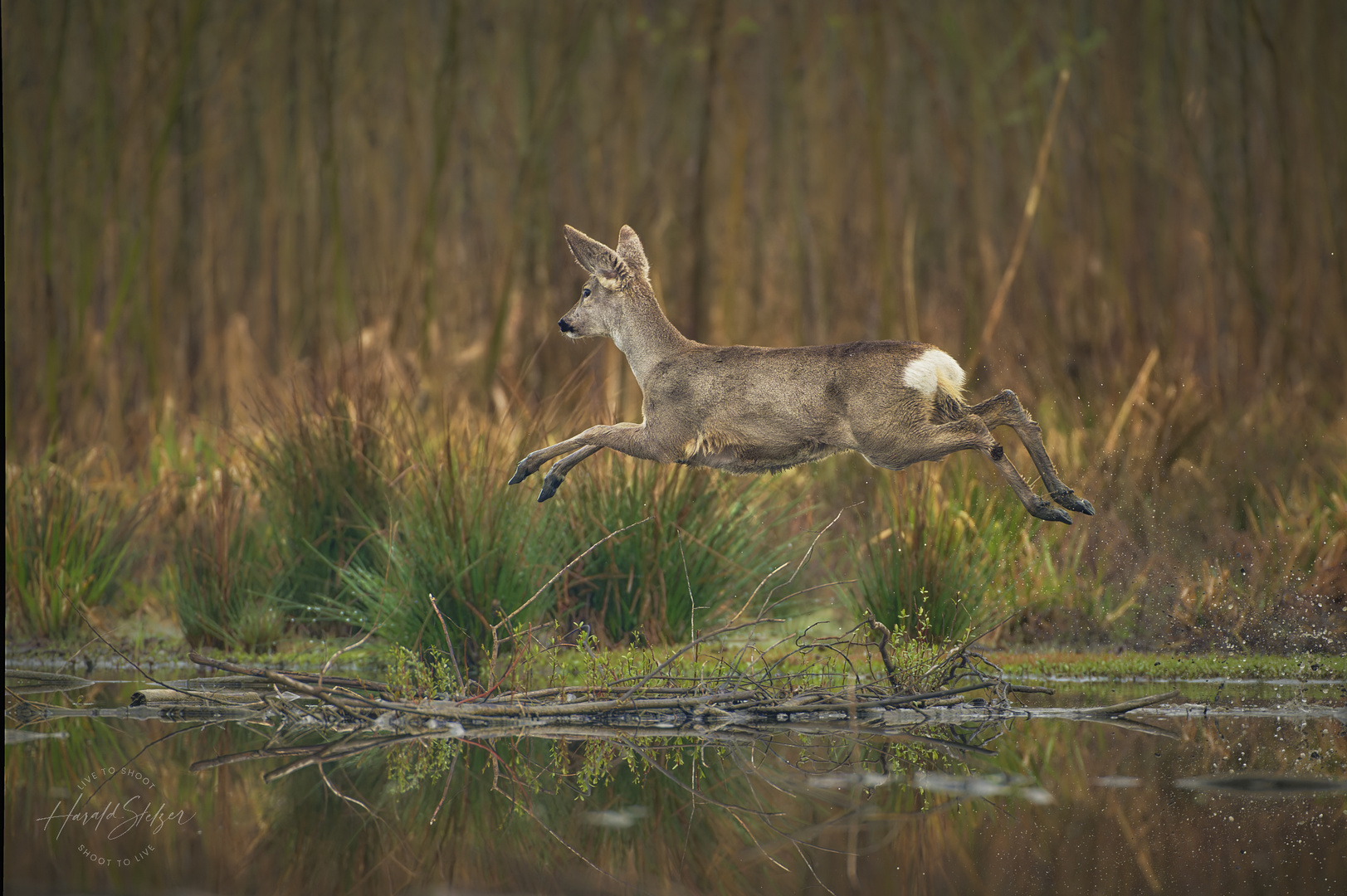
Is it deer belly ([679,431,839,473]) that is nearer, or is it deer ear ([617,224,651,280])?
deer belly ([679,431,839,473])

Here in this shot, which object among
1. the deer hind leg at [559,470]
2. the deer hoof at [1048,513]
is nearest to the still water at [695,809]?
the deer hoof at [1048,513]

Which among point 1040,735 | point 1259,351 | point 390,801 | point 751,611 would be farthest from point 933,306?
point 390,801

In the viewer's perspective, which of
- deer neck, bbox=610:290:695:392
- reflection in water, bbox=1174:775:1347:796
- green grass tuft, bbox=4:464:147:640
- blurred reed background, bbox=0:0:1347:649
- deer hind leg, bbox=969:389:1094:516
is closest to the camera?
reflection in water, bbox=1174:775:1347:796

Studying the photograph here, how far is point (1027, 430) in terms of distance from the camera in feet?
19.1

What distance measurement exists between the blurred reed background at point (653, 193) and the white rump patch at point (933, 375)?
16.3 ft

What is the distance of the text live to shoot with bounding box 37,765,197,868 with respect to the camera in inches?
175

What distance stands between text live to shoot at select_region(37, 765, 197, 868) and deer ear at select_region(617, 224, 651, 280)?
2.75 metres

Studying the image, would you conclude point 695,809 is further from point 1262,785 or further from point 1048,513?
point 1262,785

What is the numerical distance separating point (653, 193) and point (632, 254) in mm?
7377

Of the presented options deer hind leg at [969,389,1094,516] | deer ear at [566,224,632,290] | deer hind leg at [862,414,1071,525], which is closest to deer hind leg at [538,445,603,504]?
deer ear at [566,224,632,290]

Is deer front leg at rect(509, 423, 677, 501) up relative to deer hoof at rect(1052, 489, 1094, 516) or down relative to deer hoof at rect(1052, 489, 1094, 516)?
up

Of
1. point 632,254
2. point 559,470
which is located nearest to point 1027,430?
point 632,254

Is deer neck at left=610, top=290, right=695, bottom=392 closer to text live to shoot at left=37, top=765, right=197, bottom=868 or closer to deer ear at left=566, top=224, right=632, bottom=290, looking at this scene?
deer ear at left=566, top=224, right=632, bottom=290

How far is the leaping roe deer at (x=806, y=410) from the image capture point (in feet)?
18.2
